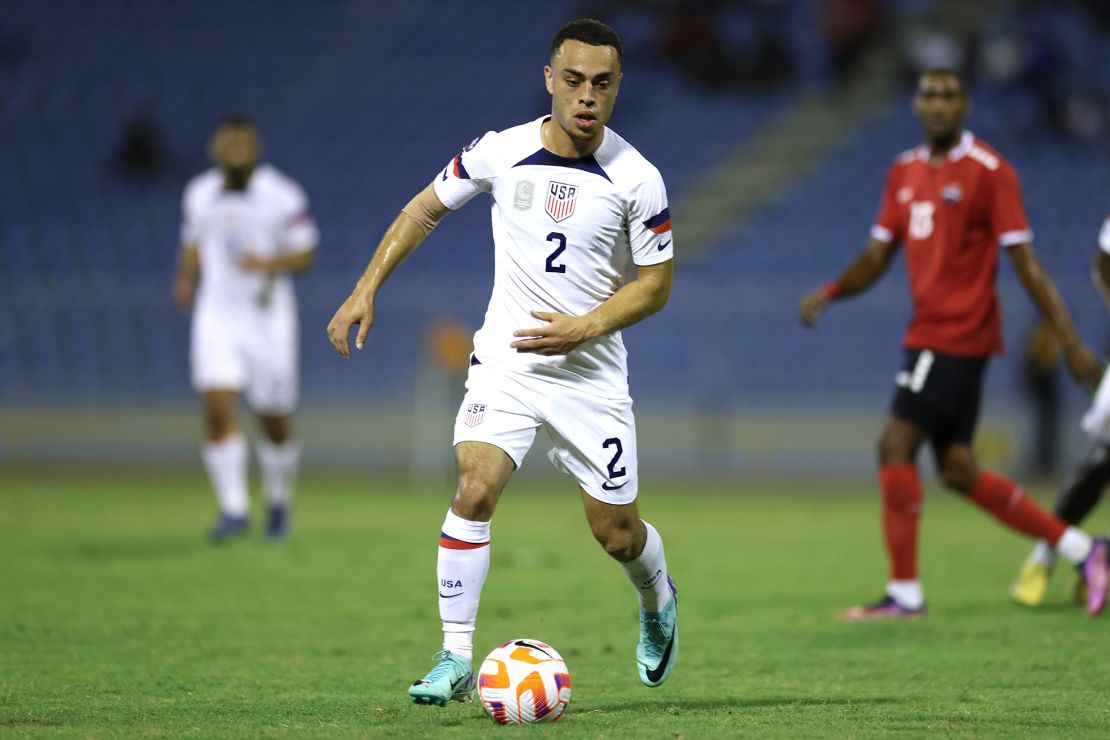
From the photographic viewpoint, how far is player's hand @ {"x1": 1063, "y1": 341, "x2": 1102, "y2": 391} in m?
7.80

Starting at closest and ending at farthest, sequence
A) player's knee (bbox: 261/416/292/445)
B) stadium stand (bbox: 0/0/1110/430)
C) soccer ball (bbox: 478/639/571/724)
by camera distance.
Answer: soccer ball (bbox: 478/639/571/724) < player's knee (bbox: 261/416/292/445) < stadium stand (bbox: 0/0/1110/430)

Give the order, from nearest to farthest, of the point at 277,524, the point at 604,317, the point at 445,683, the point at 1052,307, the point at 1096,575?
the point at 445,683 < the point at 604,317 < the point at 1052,307 < the point at 1096,575 < the point at 277,524

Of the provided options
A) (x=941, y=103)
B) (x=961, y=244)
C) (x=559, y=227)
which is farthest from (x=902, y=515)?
(x=559, y=227)

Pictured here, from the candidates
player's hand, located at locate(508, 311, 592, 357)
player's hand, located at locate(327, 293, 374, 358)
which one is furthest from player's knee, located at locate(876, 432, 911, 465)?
player's hand, located at locate(327, 293, 374, 358)

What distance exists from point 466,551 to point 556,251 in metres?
1.16

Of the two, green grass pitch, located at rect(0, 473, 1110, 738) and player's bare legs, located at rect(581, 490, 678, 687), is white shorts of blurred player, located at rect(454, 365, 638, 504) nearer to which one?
player's bare legs, located at rect(581, 490, 678, 687)

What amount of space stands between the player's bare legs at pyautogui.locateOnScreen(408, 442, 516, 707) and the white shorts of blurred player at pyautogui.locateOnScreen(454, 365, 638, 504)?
0.11 meters

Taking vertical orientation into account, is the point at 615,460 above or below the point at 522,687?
above

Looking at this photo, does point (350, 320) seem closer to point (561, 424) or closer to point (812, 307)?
point (561, 424)

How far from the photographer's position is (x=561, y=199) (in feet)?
19.3

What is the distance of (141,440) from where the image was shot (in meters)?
19.8

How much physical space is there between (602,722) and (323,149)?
20.8 meters

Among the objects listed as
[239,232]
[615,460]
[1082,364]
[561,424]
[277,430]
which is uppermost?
[239,232]

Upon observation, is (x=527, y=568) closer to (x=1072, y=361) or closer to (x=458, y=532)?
(x=1072, y=361)
